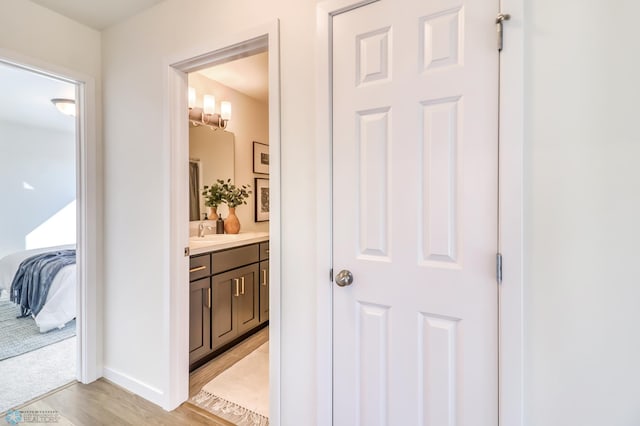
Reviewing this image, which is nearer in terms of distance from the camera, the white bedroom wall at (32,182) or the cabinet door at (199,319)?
the cabinet door at (199,319)

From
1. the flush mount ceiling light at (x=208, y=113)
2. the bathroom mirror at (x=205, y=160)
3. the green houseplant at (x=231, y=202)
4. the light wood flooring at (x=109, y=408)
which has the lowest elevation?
the light wood flooring at (x=109, y=408)

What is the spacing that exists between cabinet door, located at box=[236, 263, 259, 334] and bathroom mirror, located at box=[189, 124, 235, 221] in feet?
2.36

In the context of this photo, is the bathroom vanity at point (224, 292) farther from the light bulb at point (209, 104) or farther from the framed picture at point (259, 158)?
the light bulb at point (209, 104)

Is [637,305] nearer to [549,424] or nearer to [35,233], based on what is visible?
[549,424]

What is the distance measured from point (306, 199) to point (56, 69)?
76.0 inches

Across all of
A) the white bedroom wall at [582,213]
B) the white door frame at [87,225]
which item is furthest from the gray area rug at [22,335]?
the white bedroom wall at [582,213]

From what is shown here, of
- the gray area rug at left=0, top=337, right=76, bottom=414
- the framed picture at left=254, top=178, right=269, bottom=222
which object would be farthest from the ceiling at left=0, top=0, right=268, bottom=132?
the gray area rug at left=0, top=337, right=76, bottom=414

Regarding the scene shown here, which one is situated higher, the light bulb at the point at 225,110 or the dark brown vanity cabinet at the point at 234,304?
the light bulb at the point at 225,110

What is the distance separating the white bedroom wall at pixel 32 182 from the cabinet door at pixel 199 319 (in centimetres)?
410

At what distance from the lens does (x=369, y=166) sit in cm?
120

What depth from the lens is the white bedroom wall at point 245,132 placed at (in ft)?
10.2

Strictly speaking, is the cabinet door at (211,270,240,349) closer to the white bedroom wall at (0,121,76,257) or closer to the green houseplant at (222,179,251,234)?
the green houseplant at (222,179,251,234)

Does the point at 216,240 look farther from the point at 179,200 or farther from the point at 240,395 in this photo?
the point at 240,395

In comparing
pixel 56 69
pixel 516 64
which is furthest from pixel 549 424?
pixel 56 69
